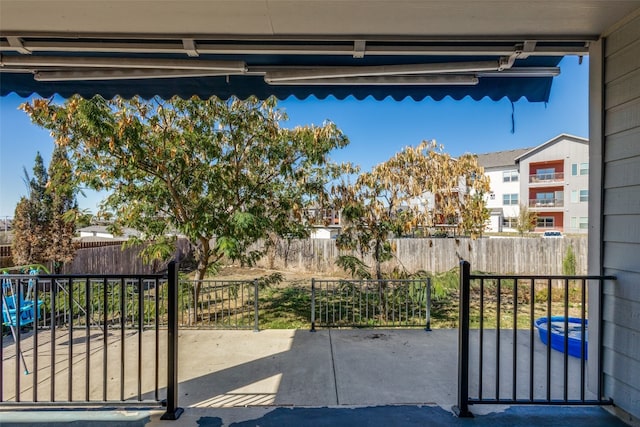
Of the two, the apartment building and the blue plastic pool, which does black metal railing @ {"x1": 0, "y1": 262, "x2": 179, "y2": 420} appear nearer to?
the blue plastic pool

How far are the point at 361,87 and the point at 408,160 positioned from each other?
104 inches

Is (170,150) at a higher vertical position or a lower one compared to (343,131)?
lower

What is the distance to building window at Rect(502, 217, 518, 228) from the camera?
18619 millimetres

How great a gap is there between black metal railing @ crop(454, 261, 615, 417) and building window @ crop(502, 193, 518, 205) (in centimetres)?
1789

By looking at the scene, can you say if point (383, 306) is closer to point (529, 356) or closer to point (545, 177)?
point (529, 356)

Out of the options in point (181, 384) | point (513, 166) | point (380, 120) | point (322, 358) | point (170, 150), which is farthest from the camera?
point (513, 166)

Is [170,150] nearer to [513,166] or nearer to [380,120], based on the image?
[380,120]

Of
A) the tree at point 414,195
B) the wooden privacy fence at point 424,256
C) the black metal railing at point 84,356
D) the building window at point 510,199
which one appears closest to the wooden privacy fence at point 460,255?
the wooden privacy fence at point 424,256

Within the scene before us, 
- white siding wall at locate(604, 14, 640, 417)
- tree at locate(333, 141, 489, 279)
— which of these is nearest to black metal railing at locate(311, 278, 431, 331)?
tree at locate(333, 141, 489, 279)

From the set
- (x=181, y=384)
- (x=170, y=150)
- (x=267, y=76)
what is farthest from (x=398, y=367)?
(x=170, y=150)

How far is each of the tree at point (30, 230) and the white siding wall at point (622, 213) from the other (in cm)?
826

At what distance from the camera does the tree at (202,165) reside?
4.16 metres

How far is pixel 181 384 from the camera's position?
7.82 ft

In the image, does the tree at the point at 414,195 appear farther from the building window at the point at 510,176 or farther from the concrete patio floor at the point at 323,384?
the building window at the point at 510,176
